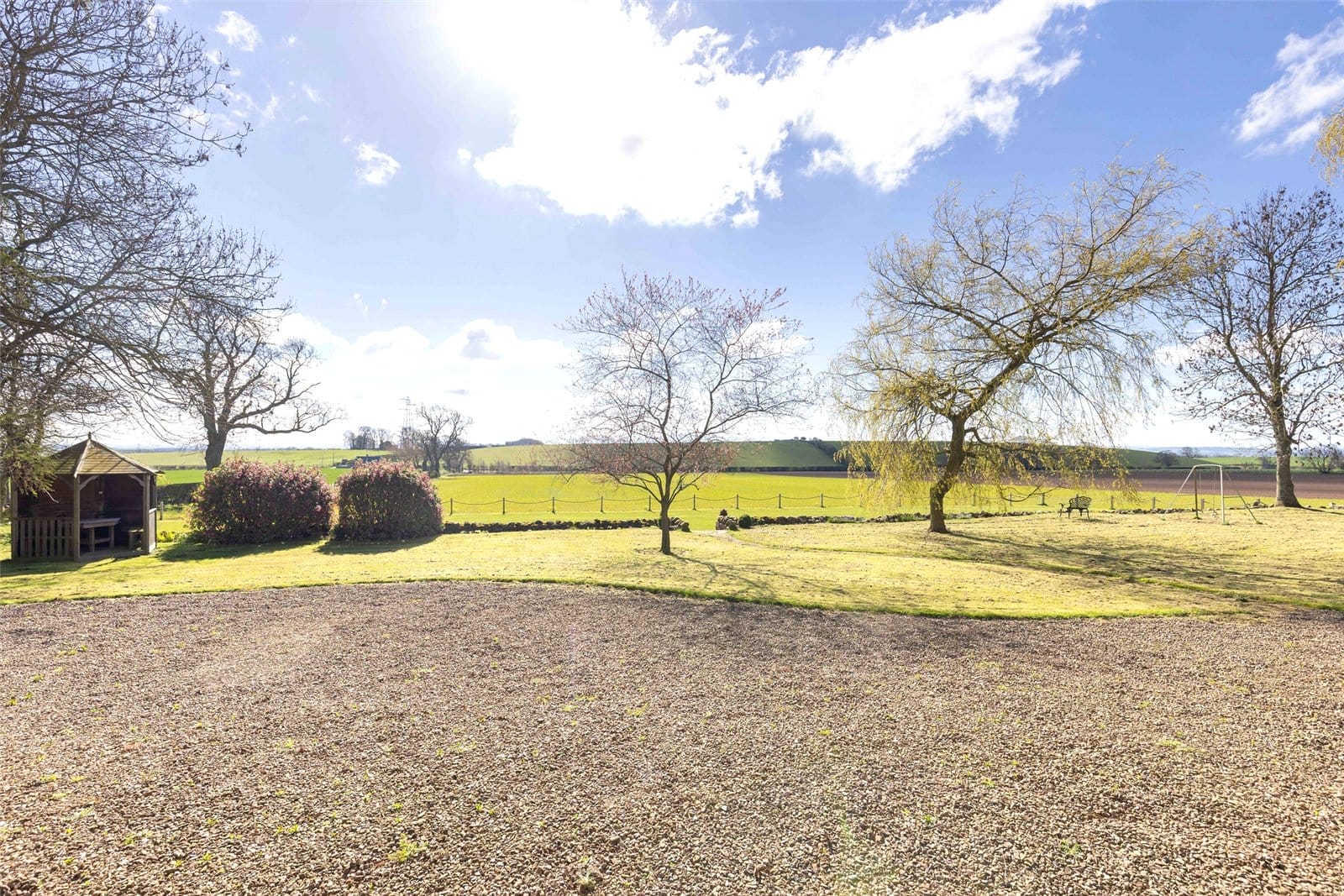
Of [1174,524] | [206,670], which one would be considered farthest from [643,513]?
[206,670]

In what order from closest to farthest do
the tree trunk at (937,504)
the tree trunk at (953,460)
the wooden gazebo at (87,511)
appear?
the wooden gazebo at (87,511) < the tree trunk at (953,460) < the tree trunk at (937,504)

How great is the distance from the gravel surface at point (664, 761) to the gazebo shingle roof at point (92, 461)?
8.32 m

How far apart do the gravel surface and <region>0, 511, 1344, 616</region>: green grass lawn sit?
218cm

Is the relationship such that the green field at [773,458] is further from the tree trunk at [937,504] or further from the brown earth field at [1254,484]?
the tree trunk at [937,504]

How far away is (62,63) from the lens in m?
7.31

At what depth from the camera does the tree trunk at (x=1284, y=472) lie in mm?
22422

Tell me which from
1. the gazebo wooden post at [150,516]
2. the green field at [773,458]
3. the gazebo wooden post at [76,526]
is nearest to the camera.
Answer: the gazebo wooden post at [76,526]

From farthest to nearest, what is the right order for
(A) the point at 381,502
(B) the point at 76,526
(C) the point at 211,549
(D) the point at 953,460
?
(D) the point at 953,460 < (A) the point at 381,502 < (C) the point at 211,549 < (B) the point at 76,526

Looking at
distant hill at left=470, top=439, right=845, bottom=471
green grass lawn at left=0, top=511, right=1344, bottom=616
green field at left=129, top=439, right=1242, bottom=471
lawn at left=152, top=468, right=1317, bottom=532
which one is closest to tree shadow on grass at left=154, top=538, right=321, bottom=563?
green grass lawn at left=0, top=511, right=1344, bottom=616

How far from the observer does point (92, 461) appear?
44.8 ft

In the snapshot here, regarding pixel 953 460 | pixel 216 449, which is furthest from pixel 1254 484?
pixel 216 449

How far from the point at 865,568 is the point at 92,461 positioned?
18015 millimetres

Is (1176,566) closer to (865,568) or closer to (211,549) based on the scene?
(865,568)

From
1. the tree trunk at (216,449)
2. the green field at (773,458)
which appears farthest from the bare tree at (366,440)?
the tree trunk at (216,449)
